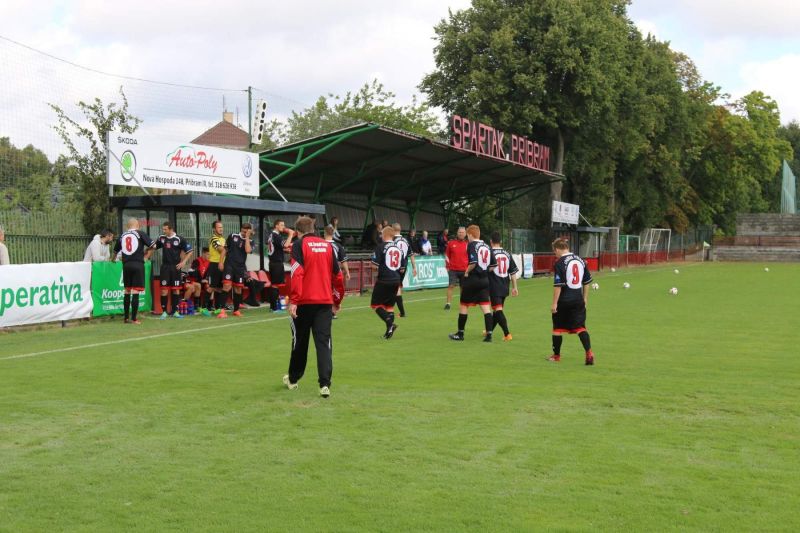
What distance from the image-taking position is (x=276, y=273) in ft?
59.0

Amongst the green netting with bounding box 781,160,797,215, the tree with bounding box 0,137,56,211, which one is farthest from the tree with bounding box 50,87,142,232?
the green netting with bounding box 781,160,797,215

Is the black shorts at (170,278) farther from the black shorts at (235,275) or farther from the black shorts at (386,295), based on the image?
the black shorts at (386,295)

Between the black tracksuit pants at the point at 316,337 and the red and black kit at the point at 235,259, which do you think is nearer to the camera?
the black tracksuit pants at the point at 316,337

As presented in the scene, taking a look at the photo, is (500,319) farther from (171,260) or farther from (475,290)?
(171,260)

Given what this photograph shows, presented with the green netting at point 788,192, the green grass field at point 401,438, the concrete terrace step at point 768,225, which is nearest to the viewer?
the green grass field at point 401,438

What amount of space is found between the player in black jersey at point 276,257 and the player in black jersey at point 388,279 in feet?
12.7

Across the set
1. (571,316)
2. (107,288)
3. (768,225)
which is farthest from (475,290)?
(768,225)

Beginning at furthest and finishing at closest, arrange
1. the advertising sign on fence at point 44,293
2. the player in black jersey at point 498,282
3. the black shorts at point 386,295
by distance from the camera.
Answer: the advertising sign on fence at point 44,293
the black shorts at point 386,295
the player in black jersey at point 498,282

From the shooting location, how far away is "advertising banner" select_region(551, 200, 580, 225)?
127 ft

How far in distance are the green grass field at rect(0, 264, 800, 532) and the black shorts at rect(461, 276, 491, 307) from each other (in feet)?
3.31

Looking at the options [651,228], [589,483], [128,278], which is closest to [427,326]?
[128,278]

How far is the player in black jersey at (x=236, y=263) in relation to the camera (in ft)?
56.3

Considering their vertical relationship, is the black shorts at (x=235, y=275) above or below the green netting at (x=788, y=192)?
below

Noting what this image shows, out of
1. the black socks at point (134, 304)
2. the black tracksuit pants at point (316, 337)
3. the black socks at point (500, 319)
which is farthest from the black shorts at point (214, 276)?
the black tracksuit pants at point (316, 337)
